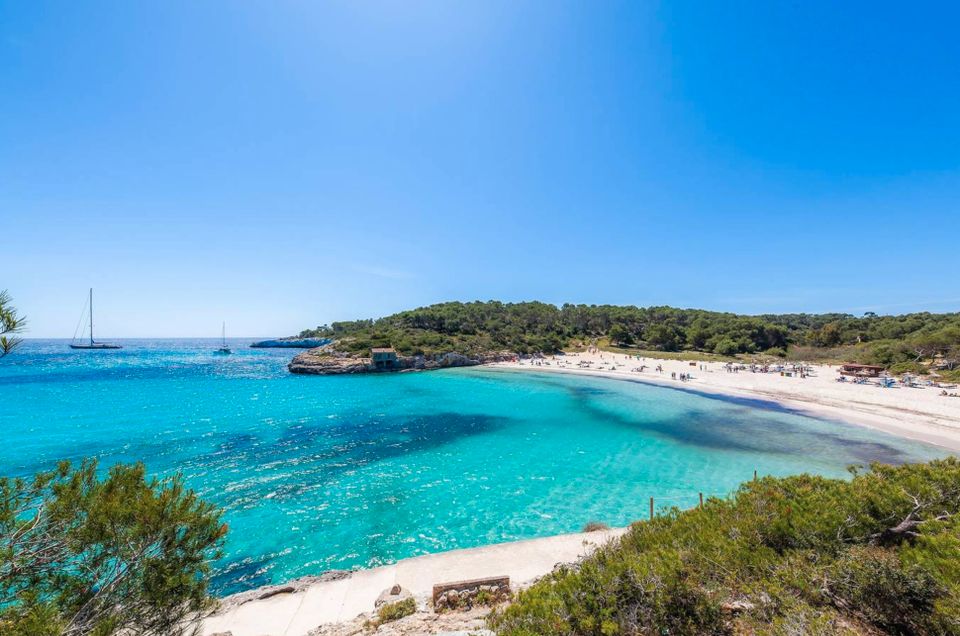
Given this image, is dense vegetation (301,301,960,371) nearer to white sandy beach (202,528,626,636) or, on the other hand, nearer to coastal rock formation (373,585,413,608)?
white sandy beach (202,528,626,636)

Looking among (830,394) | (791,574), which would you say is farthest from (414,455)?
(830,394)

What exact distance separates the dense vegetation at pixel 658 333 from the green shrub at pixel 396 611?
5460cm

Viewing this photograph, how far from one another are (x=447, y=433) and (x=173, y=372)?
2355 inches

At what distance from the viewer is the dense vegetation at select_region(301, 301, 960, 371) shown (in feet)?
152

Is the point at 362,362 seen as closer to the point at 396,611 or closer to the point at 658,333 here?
the point at 396,611

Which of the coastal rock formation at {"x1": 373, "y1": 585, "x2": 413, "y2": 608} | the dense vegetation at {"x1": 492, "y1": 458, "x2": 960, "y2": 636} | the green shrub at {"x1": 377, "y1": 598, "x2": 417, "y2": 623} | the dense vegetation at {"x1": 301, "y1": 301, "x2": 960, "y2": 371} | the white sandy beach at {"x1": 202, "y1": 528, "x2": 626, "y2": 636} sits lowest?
the white sandy beach at {"x1": 202, "y1": 528, "x2": 626, "y2": 636}

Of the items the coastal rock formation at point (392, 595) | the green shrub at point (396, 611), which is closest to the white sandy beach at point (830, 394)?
the coastal rock formation at point (392, 595)

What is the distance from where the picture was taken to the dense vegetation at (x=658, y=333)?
152ft

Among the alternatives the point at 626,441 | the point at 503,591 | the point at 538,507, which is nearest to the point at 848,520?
the point at 503,591

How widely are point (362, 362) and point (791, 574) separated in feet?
189

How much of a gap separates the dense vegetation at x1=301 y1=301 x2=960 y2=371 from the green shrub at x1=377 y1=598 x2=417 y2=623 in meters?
54.6

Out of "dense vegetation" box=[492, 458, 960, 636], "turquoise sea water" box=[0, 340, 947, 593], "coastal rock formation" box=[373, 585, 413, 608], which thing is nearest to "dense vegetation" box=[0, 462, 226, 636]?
"coastal rock formation" box=[373, 585, 413, 608]

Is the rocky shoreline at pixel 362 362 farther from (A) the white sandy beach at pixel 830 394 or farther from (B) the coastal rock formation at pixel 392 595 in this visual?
(B) the coastal rock formation at pixel 392 595

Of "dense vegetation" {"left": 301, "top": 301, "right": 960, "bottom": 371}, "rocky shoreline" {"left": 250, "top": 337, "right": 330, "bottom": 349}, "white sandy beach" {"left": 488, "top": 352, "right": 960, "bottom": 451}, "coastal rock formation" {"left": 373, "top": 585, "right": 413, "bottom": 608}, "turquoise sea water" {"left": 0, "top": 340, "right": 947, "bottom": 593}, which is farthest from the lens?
"rocky shoreline" {"left": 250, "top": 337, "right": 330, "bottom": 349}
